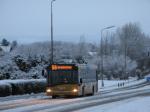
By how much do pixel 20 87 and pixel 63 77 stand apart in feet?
32.4

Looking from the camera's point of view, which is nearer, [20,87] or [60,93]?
[60,93]

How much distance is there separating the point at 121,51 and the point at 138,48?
5.62 metres

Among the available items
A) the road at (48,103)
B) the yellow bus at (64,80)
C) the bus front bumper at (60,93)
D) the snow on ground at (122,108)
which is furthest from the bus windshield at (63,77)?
the snow on ground at (122,108)

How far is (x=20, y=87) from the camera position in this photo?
50.6 meters

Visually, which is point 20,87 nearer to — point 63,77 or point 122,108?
point 63,77

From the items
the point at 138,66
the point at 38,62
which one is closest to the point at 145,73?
the point at 138,66

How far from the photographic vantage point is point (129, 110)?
26016 mm

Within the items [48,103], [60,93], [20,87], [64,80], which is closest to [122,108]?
[48,103]

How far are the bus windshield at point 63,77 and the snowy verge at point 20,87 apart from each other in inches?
242

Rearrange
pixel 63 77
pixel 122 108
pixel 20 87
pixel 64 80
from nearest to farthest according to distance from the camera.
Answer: pixel 122 108, pixel 64 80, pixel 63 77, pixel 20 87

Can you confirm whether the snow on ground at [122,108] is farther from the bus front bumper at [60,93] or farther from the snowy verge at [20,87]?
the snowy verge at [20,87]

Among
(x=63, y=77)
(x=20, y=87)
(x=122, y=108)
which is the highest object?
(x=63, y=77)

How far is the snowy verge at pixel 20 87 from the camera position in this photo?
46812 millimetres

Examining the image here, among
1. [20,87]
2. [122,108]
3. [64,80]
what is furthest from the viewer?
[20,87]
